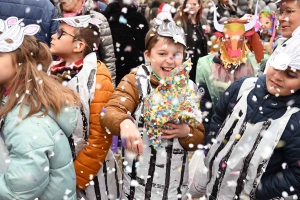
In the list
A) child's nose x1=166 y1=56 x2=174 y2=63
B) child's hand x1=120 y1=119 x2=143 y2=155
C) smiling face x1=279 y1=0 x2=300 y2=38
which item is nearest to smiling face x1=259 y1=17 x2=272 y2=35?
smiling face x1=279 y1=0 x2=300 y2=38

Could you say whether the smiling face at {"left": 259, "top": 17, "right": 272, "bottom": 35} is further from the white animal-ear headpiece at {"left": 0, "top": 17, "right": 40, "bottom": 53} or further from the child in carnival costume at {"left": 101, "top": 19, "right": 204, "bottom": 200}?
the white animal-ear headpiece at {"left": 0, "top": 17, "right": 40, "bottom": 53}

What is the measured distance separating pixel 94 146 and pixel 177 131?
524 mm

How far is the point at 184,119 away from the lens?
2188mm

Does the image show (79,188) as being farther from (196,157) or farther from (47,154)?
(196,157)

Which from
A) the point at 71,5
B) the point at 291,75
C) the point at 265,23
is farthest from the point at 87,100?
the point at 265,23

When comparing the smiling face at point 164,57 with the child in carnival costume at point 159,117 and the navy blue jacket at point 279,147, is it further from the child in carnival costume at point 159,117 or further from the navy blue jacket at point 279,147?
the navy blue jacket at point 279,147

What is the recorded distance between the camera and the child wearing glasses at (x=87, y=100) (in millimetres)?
2420

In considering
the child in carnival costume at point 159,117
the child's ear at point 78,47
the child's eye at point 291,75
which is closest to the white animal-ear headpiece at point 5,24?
the child's ear at point 78,47

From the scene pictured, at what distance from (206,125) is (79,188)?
1.11m

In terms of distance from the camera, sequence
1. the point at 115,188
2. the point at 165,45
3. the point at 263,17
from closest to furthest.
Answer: the point at 165,45, the point at 115,188, the point at 263,17

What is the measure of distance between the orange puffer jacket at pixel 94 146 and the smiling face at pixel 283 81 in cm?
94

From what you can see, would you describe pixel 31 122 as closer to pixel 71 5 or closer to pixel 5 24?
pixel 5 24

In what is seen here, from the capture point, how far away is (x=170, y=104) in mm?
2145

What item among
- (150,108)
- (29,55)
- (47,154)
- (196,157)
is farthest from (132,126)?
(196,157)
